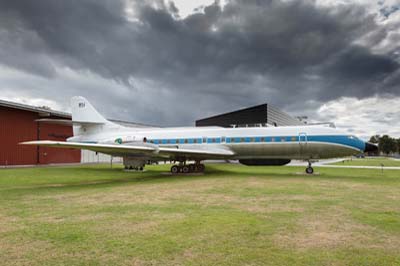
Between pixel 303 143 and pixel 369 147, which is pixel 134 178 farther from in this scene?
pixel 369 147

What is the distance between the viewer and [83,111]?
21.9 m

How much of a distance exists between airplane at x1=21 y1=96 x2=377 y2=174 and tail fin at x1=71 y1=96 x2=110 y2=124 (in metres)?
0.65

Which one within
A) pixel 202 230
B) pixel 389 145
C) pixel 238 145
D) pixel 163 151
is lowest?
pixel 202 230

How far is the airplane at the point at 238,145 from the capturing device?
16.3 m

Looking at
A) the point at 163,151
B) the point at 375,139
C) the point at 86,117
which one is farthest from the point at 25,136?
the point at 375,139

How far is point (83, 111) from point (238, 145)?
13.0 metres

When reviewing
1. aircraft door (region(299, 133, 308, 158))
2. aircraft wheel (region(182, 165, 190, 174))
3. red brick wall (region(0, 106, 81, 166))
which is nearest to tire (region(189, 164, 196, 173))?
aircraft wheel (region(182, 165, 190, 174))

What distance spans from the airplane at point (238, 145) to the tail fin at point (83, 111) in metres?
0.65

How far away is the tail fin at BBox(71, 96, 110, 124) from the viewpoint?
21766mm

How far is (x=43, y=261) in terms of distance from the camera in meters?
3.72

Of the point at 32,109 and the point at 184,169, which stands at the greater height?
the point at 32,109

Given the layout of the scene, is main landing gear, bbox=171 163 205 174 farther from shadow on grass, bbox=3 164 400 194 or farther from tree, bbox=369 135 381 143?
tree, bbox=369 135 381 143

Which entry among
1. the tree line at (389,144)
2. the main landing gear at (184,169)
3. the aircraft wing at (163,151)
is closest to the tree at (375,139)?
the tree line at (389,144)

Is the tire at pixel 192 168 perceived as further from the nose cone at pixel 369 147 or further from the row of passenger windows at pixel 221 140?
the nose cone at pixel 369 147
